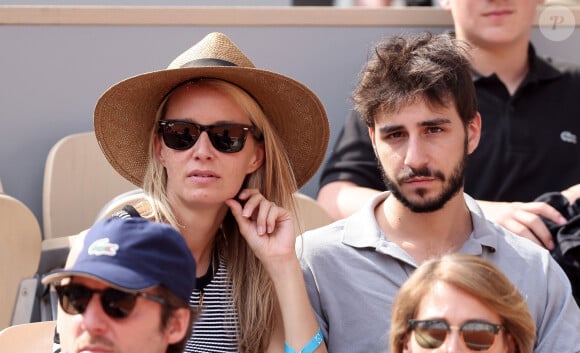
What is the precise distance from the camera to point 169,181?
2.95 metres

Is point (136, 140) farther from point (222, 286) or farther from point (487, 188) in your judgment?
point (487, 188)

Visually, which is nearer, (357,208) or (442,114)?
(442,114)

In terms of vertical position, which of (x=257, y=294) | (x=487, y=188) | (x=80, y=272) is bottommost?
(x=487, y=188)

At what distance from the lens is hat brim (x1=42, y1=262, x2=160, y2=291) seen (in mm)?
1998

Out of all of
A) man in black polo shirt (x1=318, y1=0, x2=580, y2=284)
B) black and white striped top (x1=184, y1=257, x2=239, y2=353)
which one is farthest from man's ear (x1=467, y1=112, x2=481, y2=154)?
black and white striped top (x1=184, y1=257, x2=239, y2=353)

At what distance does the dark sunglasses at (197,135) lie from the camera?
9.41ft

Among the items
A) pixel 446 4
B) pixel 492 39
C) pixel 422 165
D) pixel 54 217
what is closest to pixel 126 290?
pixel 422 165

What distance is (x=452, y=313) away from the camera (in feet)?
7.50

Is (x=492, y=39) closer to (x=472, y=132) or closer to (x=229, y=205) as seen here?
(x=472, y=132)

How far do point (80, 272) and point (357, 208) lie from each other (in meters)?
1.92

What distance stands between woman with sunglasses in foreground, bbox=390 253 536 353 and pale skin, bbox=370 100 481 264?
0.65m

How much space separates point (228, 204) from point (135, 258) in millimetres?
926

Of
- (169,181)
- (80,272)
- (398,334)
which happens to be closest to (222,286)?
(169,181)

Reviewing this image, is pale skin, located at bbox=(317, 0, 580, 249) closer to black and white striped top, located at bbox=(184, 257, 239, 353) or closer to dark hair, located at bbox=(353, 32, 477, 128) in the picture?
dark hair, located at bbox=(353, 32, 477, 128)
